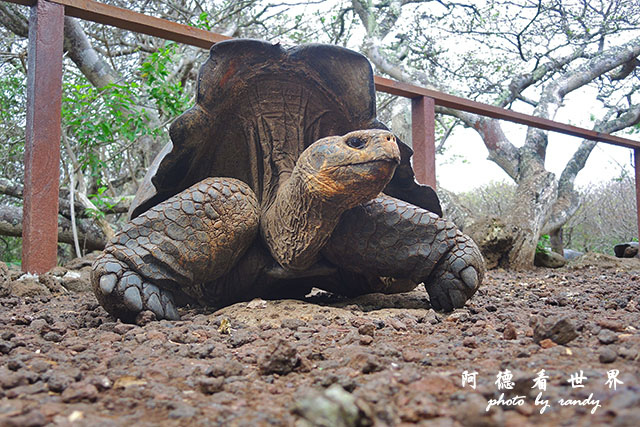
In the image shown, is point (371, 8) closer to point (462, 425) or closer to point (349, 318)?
point (349, 318)

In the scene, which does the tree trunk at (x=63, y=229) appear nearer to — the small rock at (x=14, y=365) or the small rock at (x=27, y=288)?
the small rock at (x=27, y=288)

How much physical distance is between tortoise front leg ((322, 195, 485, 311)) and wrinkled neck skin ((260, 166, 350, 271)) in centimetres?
22

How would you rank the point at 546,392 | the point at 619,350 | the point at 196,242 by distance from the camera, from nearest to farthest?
the point at 546,392 < the point at 619,350 < the point at 196,242

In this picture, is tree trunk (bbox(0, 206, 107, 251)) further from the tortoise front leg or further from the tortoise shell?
the tortoise front leg

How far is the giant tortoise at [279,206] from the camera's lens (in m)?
2.18

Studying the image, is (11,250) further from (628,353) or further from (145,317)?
(628,353)

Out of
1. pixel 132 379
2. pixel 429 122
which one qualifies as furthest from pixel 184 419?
pixel 429 122

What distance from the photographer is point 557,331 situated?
1.40 meters

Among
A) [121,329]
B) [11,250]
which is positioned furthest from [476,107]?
[11,250]

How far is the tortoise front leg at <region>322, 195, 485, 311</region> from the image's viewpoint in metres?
2.53

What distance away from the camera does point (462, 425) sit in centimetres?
85

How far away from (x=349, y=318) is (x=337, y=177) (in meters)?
0.59

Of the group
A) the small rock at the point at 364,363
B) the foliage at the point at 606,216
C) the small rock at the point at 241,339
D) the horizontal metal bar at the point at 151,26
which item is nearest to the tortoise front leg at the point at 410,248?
the small rock at the point at 241,339

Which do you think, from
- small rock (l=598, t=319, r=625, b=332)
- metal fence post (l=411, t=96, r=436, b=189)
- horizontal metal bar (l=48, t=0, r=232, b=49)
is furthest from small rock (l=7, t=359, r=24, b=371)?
metal fence post (l=411, t=96, r=436, b=189)
